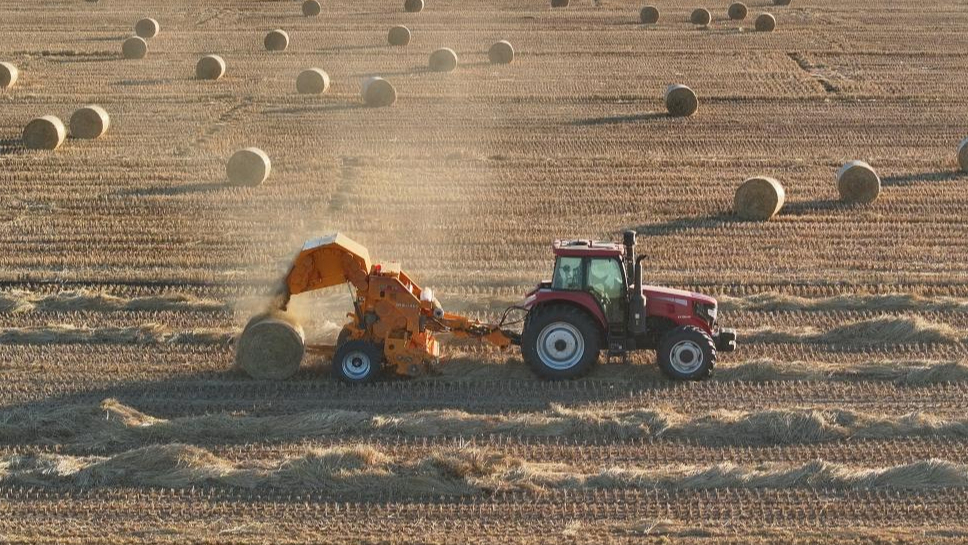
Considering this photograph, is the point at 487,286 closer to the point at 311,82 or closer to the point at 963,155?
the point at 963,155

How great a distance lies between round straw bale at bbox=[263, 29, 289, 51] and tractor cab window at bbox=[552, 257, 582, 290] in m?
21.3

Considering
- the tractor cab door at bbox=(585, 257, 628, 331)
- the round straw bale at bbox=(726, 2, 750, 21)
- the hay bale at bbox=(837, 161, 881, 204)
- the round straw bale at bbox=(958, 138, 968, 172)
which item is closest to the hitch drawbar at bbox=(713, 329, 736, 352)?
the tractor cab door at bbox=(585, 257, 628, 331)

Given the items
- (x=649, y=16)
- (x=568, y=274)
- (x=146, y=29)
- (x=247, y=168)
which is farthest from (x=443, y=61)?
(x=568, y=274)

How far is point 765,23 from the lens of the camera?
35.9m

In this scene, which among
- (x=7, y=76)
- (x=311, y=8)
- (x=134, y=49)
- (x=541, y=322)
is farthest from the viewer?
(x=311, y=8)

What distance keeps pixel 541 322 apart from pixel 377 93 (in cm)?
1419

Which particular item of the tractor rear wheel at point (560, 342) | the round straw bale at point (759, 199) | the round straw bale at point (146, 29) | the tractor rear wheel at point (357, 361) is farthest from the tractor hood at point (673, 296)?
the round straw bale at point (146, 29)

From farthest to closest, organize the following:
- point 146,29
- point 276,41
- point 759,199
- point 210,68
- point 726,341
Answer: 1. point 146,29
2. point 276,41
3. point 210,68
4. point 759,199
5. point 726,341

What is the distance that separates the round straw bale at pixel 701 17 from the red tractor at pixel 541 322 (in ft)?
80.1

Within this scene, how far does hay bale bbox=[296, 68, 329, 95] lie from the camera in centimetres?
2820

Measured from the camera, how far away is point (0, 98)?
91.9ft

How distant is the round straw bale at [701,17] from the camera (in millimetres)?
37156

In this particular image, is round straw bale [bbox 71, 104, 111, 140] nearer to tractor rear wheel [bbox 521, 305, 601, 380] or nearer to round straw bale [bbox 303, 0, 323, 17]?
tractor rear wheel [bbox 521, 305, 601, 380]

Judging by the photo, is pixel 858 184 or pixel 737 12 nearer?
pixel 858 184
